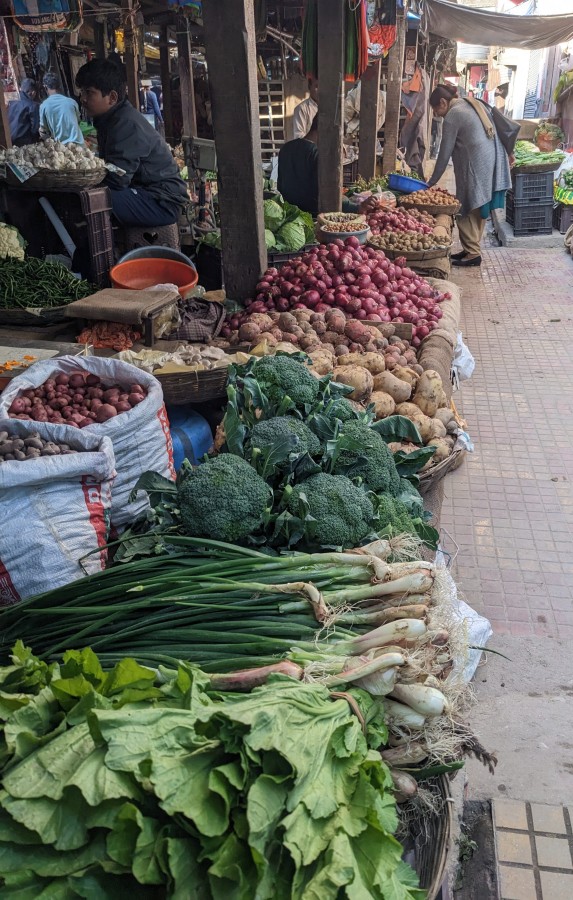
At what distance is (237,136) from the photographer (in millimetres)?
4449

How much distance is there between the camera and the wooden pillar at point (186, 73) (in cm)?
1067

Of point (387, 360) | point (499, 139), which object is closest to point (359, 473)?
point (387, 360)

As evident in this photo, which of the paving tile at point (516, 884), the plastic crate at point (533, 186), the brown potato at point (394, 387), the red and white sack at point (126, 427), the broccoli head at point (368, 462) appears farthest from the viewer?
the plastic crate at point (533, 186)

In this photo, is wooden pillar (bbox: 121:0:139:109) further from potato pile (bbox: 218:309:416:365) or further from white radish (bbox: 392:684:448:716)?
white radish (bbox: 392:684:448:716)

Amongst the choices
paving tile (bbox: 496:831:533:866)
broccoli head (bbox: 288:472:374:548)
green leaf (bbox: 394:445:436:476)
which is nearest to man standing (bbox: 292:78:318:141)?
green leaf (bbox: 394:445:436:476)

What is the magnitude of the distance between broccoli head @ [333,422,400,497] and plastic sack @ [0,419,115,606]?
88 centimetres

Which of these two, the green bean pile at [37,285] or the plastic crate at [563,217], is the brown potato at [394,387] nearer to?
the green bean pile at [37,285]

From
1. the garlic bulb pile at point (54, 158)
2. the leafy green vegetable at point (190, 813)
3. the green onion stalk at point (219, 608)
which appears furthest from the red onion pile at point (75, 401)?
the garlic bulb pile at point (54, 158)

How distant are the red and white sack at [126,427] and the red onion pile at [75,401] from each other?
1.5 inches

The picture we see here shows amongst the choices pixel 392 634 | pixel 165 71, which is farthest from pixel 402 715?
pixel 165 71

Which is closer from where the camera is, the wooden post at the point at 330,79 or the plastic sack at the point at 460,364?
the plastic sack at the point at 460,364

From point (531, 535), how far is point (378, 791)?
9.79ft

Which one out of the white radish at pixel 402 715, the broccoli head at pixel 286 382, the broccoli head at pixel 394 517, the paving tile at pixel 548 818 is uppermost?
the broccoli head at pixel 286 382

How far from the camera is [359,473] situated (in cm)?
256
